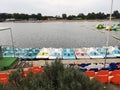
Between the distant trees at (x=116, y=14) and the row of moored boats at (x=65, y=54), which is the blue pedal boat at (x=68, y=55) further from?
the distant trees at (x=116, y=14)

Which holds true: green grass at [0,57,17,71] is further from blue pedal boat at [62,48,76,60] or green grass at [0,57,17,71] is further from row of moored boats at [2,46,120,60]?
blue pedal boat at [62,48,76,60]

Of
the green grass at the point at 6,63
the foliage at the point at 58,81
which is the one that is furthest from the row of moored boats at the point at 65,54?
the foliage at the point at 58,81

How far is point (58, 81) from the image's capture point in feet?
22.0

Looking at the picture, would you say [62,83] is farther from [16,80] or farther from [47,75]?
[16,80]

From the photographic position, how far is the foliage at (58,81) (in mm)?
6070

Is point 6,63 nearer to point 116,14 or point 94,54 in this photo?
point 94,54

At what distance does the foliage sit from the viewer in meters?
6.07

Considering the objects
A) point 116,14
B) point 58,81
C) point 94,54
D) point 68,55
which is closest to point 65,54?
point 68,55

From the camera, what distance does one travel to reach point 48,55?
30.6m

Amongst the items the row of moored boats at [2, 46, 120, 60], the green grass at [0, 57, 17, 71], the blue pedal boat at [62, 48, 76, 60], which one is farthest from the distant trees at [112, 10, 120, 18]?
the green grass at [0, 57, 17, 71]

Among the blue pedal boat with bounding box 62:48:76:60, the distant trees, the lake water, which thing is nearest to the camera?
the blue pedal boat with bounding box 62:48:76:60

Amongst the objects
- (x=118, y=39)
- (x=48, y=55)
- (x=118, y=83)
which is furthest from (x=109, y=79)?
(x=118, y=39)

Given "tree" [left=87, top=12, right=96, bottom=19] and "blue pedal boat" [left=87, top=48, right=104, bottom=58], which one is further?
"tree" [left=87, top=12, right=96, bottom=19]

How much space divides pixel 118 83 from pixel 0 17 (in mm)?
183515
